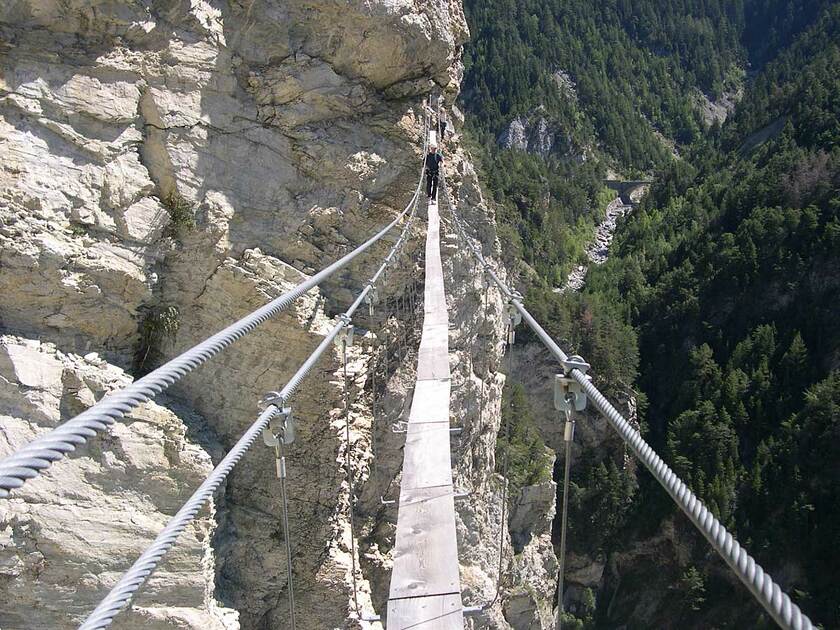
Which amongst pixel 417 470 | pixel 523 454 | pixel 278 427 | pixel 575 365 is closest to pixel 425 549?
pixel 417 470

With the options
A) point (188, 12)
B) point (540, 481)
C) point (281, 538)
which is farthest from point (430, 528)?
point (540, 481)

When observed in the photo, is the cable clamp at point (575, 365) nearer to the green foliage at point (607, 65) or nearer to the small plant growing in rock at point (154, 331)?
the small plant growing in rock at point (154, 331)

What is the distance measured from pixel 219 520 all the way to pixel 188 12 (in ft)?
13.6

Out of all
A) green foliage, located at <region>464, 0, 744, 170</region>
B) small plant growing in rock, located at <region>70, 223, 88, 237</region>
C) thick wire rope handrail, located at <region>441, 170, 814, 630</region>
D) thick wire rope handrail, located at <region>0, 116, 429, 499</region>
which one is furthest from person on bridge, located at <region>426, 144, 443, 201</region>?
green foliage, located at <region>464, 0, 744, 170</region>

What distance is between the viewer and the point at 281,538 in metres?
5.11

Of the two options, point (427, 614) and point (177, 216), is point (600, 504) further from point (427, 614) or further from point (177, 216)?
point (427, 614)

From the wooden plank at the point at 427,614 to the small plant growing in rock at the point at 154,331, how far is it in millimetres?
3024

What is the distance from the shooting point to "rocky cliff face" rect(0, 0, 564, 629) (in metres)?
4.12

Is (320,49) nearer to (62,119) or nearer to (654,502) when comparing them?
(62,119)

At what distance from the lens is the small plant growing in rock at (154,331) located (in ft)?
16.3

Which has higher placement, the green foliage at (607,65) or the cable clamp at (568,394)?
the green foliage at (607,65)

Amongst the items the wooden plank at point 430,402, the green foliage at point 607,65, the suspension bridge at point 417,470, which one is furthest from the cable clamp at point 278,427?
the green foliage at point 607,65

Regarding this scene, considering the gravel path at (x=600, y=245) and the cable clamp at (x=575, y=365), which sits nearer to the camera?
the cable clamp at (x=575, y=365)

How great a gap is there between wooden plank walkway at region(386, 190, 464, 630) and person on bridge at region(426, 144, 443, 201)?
345 cm
